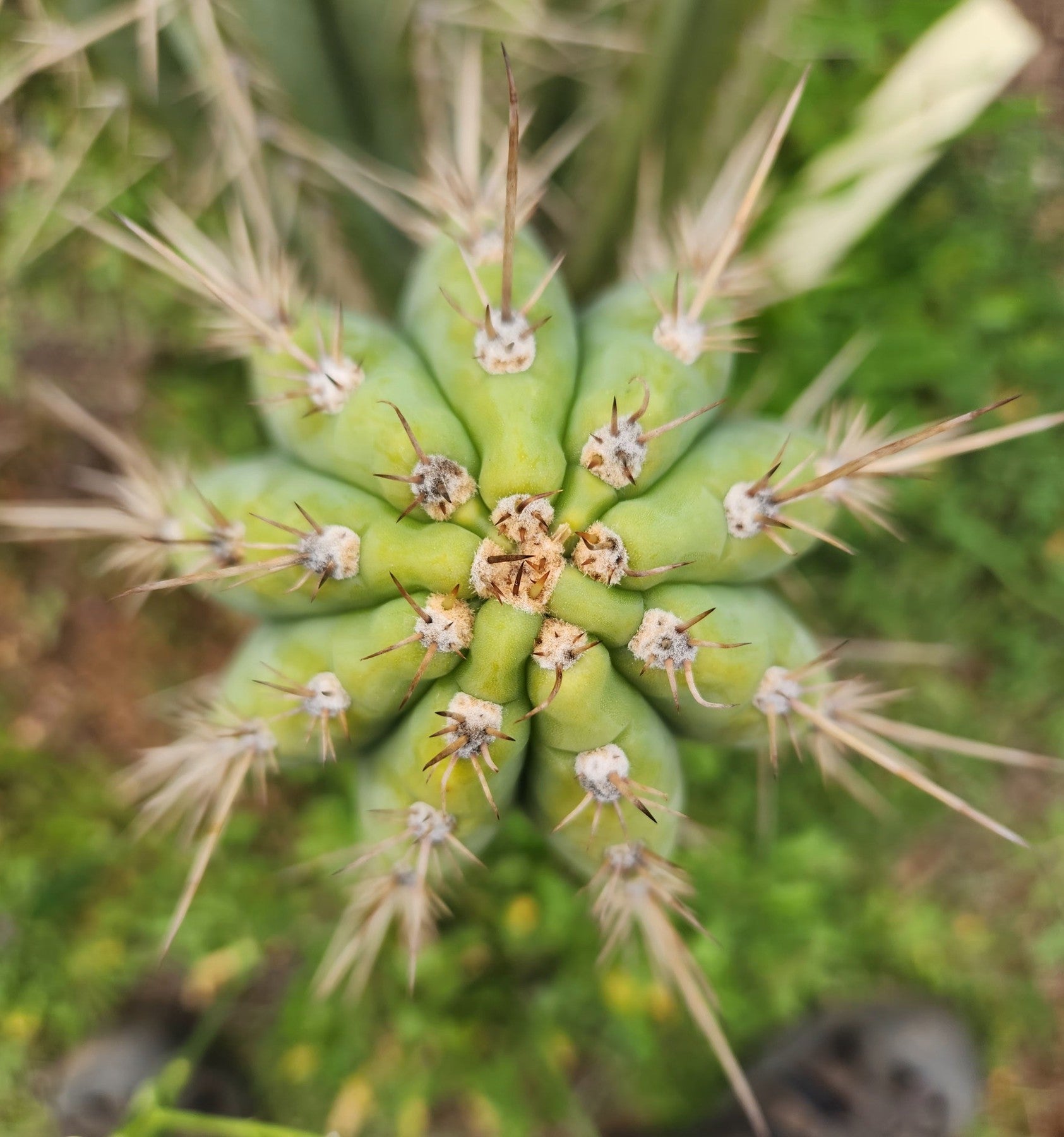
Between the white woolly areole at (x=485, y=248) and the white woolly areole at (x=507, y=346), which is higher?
the white woolly areole at (x=485, y=248)

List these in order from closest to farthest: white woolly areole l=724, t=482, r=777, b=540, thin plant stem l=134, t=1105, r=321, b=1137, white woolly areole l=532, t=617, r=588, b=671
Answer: white woolly areole l=532, t=617, r=588, b=671, white woolly areole l=724, t=482, r=777, b=540, thin plant stem l=134, t=1105, r=321, b=1137

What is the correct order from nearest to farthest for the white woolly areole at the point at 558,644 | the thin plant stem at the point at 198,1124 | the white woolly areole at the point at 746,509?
the white woolly areole at the point at 558,644
the white woolly areole at the point at 746,509
the thin plant stem at the point at 198,1124

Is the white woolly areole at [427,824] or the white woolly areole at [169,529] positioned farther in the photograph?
the white woolly areole at [169,529]

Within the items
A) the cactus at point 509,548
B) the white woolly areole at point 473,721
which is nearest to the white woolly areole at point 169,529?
the cactus at point 509,548

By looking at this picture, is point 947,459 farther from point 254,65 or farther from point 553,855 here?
point 254,65

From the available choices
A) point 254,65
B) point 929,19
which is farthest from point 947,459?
point 254,65

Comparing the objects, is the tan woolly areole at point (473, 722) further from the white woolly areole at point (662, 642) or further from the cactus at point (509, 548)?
the white woolly areole at point (662, 642)

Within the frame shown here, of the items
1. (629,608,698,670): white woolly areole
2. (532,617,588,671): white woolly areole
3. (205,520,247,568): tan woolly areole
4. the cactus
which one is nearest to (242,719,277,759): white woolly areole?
the cactus

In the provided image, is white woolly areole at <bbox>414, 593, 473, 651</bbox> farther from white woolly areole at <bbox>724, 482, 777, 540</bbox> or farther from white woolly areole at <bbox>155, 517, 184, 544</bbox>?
white woolly areole at <bbox>155, 517, 184, 544</bbox>

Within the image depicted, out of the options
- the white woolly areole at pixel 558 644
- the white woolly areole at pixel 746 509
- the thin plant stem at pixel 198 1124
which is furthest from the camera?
the thin plant stem at pixel 198 1124
